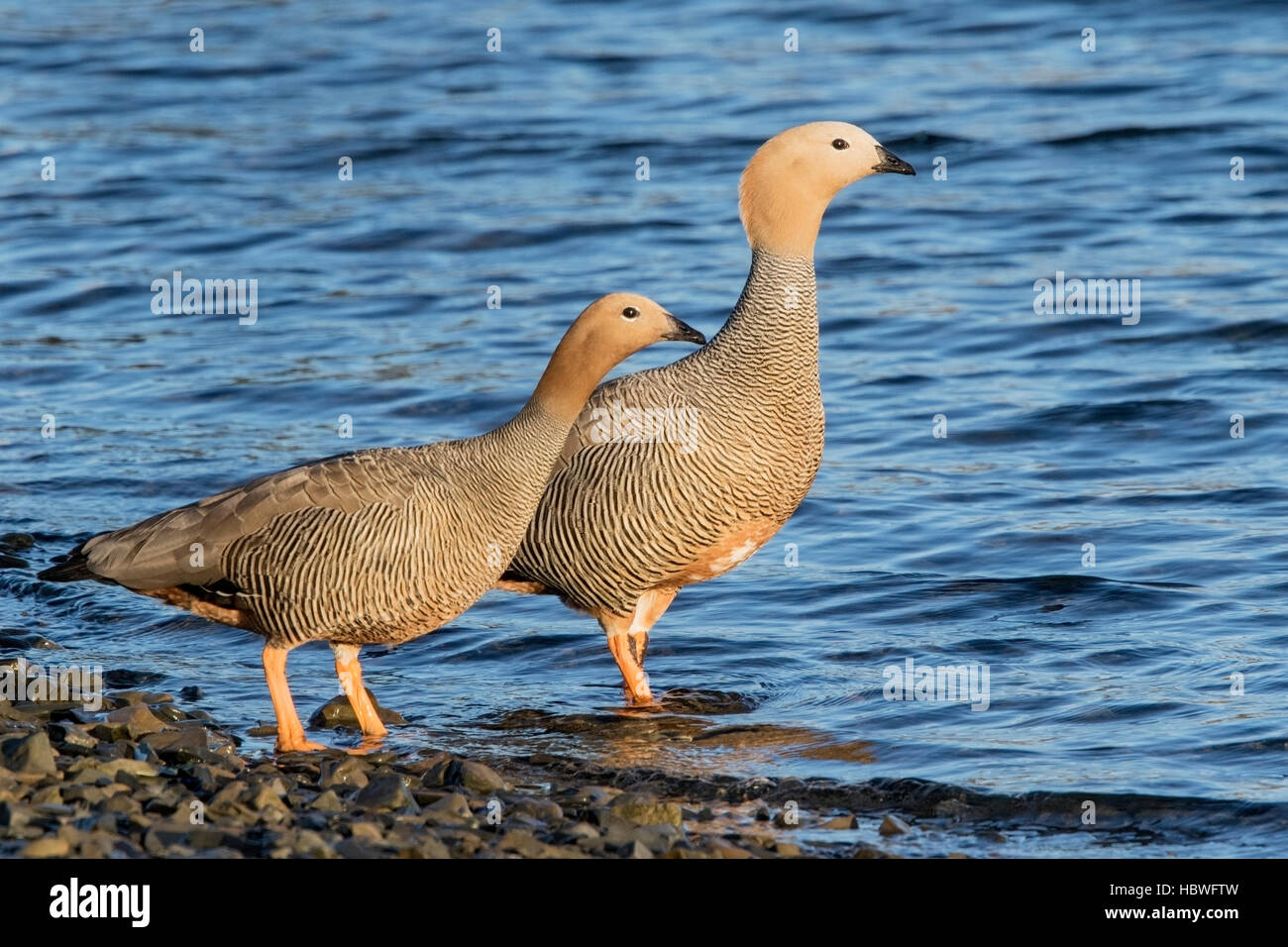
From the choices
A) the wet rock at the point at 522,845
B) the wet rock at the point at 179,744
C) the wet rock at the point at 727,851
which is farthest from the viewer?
the wet rock at the point at 179,744

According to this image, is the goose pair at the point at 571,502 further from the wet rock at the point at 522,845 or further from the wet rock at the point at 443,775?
the wet rock at the point at 522,845

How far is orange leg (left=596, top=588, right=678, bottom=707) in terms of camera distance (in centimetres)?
965

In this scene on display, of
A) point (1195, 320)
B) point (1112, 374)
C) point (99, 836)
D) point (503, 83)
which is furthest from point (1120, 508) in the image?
point (503, 83)

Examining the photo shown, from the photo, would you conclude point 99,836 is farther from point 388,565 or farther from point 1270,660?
point 1270,660

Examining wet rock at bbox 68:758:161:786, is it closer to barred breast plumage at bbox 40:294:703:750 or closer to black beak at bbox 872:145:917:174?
barred breast plumage at bbox 40:294:703:750

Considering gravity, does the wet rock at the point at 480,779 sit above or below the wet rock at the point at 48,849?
below

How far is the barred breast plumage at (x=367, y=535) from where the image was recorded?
26.8ft

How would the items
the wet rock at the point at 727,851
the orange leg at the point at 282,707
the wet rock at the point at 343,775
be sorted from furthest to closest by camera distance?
the orange leg at the point at 282,707 → the wet rock at the point at 343,775 → the wet rock at the point at 727,851

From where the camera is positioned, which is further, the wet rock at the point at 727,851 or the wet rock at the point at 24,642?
the wet rock at the point at 24,642

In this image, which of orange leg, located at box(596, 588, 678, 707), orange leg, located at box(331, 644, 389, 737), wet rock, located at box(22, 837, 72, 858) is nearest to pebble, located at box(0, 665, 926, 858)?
wet rock, located at box(22, 837, 72, 858)

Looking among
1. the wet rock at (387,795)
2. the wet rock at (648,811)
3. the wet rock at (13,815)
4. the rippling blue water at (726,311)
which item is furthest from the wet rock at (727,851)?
the wet rock at (13,815)

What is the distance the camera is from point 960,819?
766 centimetres

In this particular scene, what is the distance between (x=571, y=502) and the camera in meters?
9.41
